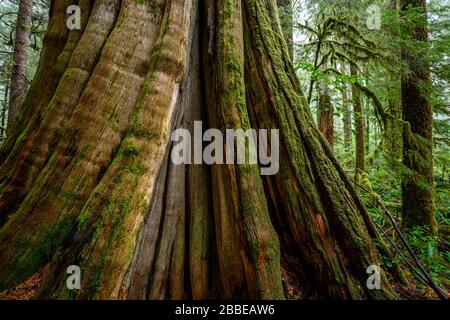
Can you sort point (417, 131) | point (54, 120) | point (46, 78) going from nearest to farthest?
point (54, 120) → point (46, 78) → point (417, 131)

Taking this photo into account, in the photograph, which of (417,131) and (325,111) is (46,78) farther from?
(417,131)

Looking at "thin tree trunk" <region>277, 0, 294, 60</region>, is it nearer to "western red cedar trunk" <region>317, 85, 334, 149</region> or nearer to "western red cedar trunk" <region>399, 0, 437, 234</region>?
"western red cedar trunk" <region>317, 85, 334, 149</region>

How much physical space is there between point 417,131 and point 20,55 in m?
9.81

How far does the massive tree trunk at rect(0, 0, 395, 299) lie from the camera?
69.2 inches

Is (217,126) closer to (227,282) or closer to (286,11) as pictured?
(227,282)

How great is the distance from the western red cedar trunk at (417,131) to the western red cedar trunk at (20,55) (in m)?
8.86

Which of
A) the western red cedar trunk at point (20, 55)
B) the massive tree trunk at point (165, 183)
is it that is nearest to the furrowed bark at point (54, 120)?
the massive tree trunk at point (165, 183)

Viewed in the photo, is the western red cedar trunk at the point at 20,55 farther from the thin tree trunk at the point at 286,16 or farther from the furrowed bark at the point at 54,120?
the thin tree trunk at the point at 286,16

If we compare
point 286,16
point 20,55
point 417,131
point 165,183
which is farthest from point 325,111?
point 20,55

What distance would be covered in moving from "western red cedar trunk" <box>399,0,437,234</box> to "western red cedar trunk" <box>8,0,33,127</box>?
8.86 m

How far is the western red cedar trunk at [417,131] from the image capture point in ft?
14.9

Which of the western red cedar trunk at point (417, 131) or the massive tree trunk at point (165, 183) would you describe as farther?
the western red cedar trunk at point (417, 131)

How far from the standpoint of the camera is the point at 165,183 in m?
2.27

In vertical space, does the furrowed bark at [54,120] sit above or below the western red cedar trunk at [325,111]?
below
